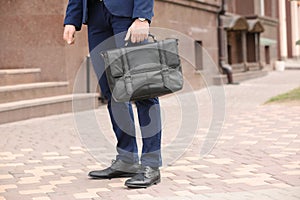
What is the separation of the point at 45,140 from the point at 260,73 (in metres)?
17.7

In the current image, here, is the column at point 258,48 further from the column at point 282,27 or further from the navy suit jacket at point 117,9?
the navy suit jacket at point 117,9

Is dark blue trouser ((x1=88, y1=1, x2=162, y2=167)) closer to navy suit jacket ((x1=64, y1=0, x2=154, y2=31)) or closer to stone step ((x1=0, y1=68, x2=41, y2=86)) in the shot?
navy suit jacket ((x1=64, y1=0, x2=154, y2=31))

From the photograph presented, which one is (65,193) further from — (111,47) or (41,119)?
(41,119)

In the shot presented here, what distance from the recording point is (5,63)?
38.5ft

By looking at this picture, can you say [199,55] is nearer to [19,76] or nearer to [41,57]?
[41,57]

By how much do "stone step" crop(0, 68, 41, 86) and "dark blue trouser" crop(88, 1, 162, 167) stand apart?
5.86m

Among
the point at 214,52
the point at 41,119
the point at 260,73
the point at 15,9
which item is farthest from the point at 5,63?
the point at 260,73

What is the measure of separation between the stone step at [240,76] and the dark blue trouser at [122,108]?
13.6m

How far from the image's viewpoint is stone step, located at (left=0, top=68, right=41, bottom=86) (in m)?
10.6

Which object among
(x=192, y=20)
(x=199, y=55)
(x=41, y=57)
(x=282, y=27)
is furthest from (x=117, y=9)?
(x=282, y=27)

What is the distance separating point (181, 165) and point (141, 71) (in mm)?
1347

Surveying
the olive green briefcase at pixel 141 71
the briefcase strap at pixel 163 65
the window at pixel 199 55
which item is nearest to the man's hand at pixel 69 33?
the olive green briefcase at pixel 141 71

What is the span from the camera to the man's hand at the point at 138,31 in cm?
462

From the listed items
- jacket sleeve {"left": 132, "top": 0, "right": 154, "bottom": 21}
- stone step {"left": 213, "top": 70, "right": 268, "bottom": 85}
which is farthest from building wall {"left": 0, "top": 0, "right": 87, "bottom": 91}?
stone step {"left": 213, "top": 70, "right": 268, "bottom": 85}
